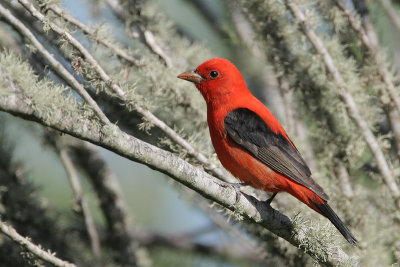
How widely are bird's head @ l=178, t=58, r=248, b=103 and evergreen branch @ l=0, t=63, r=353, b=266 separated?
1.28 meters

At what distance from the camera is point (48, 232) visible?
13.1 ft

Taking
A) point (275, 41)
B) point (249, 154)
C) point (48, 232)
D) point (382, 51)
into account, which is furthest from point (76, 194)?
point (382, 51)

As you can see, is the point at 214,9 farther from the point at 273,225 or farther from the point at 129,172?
the point at 273,225

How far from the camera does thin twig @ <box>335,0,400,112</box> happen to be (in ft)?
12.8

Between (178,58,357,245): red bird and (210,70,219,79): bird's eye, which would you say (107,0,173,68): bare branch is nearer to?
(178,58,357,245): red bird

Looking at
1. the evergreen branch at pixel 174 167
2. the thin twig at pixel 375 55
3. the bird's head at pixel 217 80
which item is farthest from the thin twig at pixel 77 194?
the thin twig at pixel 375 55

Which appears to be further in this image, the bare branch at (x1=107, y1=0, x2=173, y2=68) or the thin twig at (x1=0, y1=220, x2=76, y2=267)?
the bare branch at (x1=107, y1=0, x2=173, y2=68)

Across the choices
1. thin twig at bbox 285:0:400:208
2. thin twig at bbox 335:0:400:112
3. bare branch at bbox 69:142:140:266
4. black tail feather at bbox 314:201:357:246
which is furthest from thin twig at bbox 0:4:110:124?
thin twig at bbox 335:0:400:112

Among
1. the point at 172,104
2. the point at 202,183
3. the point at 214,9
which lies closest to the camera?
the point at 202,183

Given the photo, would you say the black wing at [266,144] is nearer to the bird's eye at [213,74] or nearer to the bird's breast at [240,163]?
the bird's breast at [240,163]

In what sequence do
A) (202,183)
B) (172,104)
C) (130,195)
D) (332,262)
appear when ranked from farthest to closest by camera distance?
(130,195), (172,104), (332,262), (202,183)

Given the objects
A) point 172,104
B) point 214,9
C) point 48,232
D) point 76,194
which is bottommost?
point 48,232

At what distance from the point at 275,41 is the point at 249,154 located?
0.86 m

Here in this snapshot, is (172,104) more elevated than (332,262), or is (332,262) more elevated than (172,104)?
(172,104)
